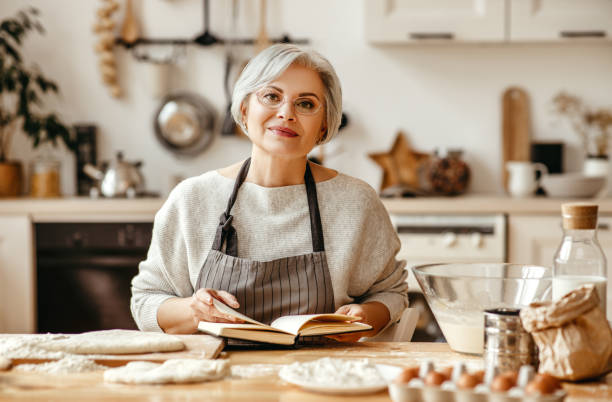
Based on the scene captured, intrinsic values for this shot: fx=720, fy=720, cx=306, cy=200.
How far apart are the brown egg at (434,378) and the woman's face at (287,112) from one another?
0.79 m

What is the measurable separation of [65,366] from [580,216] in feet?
2.87

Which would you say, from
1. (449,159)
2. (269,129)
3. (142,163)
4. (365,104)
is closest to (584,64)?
(449,159)

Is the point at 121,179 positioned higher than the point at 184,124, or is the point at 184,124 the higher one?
the point at 184,124

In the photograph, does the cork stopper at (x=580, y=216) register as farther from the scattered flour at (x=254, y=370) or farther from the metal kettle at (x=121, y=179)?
the metal kettle at (x=121, y=179)

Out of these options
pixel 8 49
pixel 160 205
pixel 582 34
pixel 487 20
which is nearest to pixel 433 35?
pixel 487 20

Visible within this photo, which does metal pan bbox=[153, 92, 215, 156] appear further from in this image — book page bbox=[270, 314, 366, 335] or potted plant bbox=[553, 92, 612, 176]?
book page bbox=[270, 314, 366, 335]

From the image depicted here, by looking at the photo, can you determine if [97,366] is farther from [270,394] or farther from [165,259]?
[165,259]

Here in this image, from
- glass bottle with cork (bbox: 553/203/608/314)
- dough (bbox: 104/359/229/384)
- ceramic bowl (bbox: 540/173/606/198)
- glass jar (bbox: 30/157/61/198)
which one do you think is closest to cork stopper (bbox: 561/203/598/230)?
glass bottle with cork (bbox: 553/203/608/314)

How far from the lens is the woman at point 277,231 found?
62.8 inches

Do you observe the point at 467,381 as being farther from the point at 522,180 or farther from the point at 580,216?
the point at 522,180

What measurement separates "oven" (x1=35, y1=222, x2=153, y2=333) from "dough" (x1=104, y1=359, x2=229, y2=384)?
2.17m

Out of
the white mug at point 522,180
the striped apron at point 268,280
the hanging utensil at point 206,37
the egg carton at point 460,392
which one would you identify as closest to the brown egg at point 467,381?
the egg carton at point 460,392

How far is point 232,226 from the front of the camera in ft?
5.52

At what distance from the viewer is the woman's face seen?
1.66m
